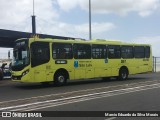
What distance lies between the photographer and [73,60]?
2462 cm

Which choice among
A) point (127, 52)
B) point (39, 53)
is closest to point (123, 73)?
point (127, 52)

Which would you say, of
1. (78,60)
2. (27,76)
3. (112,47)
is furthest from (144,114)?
(112,47)

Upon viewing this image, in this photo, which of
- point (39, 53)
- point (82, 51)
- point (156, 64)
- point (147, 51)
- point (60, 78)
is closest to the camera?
point (39, 53)

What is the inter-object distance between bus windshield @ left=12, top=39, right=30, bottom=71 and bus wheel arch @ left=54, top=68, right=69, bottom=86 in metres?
2.19

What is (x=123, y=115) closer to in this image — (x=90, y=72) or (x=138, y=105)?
(x=138, y=105)

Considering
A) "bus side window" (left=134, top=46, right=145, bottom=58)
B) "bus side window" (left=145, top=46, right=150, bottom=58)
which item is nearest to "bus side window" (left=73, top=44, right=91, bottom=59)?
"bus side window" (left=134, top=46, right=145, bottom=58)

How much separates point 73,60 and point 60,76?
1.44 m

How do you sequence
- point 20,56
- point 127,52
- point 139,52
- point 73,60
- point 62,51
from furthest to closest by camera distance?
point 139,52 < point 127,52 < point 73,60 < point 62,51 < point 20,56

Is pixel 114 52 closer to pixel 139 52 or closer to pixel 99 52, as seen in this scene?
pixel 99 52

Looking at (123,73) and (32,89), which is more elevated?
(123,73)

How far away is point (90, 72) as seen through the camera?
26.0 m

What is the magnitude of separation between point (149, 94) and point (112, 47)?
10270mm

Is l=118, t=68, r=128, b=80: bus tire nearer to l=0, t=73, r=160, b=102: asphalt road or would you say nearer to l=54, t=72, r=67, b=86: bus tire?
l=0, t=73, r=160, b=102: asphalt road

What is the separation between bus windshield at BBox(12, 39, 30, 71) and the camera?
22391mm
